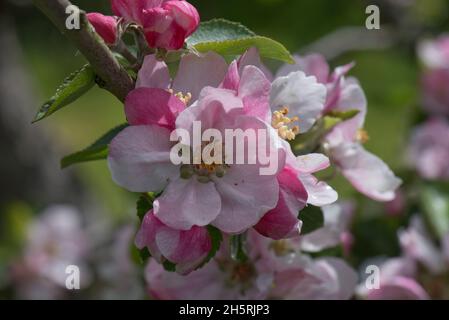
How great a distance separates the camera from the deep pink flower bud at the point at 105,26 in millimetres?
855

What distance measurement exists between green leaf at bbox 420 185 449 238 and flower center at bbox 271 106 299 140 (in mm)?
620

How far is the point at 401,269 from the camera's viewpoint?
4.11ft

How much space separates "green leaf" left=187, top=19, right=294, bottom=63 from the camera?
0.89 metres

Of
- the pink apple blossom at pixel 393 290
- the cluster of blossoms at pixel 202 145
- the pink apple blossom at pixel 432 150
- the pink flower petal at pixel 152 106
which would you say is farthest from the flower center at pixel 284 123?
the pink apple blossom at pixel 432 150

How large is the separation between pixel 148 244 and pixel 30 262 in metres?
1.32

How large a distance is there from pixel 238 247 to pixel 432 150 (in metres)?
0.96

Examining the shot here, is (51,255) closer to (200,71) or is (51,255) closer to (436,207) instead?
(436,207)

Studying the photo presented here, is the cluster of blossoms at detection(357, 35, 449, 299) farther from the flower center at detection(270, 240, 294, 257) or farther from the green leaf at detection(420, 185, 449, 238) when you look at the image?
the flower center at detection(270, 240, 294, 257)

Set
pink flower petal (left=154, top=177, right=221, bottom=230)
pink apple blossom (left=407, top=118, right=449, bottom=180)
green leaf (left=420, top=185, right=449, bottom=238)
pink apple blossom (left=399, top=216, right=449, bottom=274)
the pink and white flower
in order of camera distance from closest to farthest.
→ pink flower petal (left=154, top=177, right=221, bottom=230) < pink apple blossom (left=399, top=216, right=449, bottom=274) < green leaf (left=420, top=185, right=449, bottom=238) < pink apple blossom (left=407, top=118, right=449, bottom=180) < the pink and white flower

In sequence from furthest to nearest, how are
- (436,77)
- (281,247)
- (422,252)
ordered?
1. (436,77)
2. (422,252)
3. (281,247)

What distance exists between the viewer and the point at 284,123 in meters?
0.91

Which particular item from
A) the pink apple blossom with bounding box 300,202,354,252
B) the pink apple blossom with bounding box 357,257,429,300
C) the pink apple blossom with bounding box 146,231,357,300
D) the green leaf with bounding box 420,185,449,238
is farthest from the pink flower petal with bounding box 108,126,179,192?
the green leaf with bounding box 420,185,449,238

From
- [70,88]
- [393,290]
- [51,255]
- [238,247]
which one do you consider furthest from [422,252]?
[51,255]
